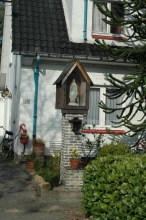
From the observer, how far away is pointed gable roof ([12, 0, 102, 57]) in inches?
581

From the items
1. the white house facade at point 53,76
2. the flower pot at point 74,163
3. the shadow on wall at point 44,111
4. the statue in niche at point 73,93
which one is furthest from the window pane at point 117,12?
the flower pot at point 74,163

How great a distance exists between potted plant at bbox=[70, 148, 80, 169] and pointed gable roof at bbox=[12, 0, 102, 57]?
187 inches

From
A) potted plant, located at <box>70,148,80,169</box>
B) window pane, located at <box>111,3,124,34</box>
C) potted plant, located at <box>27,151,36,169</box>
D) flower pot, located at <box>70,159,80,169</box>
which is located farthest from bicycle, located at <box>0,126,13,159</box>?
flower pot, located at <box>70,159,80,169</box>

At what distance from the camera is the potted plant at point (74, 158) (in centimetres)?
1071

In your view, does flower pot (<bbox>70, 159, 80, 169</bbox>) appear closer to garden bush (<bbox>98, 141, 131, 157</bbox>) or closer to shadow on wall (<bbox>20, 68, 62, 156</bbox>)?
garden bush (<bbox>98, 141, 131, 157</bbox>)

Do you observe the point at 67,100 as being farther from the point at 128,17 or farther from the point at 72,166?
the point at 128,17

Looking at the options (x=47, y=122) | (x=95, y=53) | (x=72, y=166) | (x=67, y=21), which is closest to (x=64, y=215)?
(x=72, y=166)

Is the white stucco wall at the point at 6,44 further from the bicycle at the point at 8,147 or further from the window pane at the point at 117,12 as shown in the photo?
the window pane at the point at 117,12

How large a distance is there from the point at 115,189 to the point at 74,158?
3911 mm

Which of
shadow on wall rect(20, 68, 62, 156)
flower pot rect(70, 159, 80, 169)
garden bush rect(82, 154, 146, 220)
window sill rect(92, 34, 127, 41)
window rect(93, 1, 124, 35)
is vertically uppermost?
window rect(93, 1, 124, 35)

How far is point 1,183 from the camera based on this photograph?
11609mm

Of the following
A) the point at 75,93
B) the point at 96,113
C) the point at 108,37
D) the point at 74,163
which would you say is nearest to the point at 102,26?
the point at 108,37

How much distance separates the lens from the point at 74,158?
1077 cm

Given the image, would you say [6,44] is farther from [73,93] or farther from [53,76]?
[73,93]
